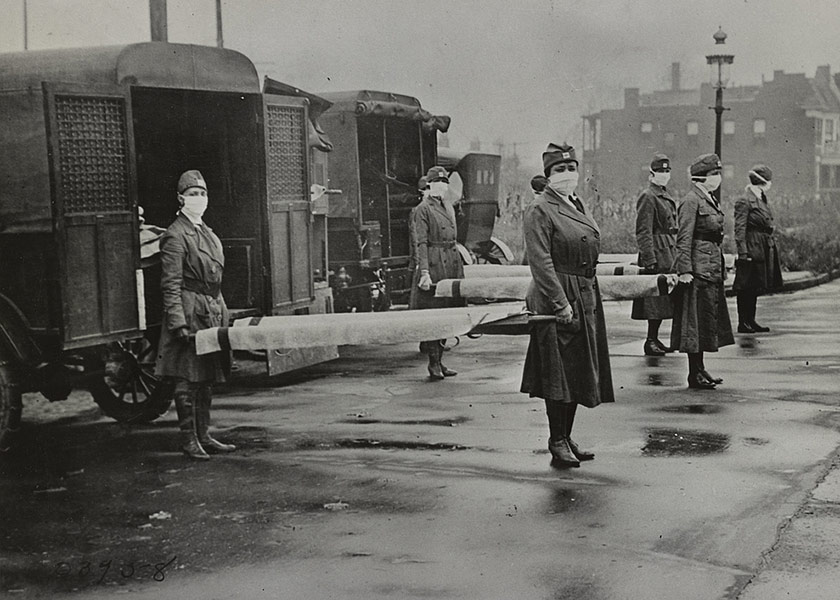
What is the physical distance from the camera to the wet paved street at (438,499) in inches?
205

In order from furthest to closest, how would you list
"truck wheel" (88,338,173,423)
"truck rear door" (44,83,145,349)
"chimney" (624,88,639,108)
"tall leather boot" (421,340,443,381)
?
"chimney" (624,88,639,108)
"tall leather boot" (421,340,443,381)
"truck wheel" (88,338,173,423)
"truck rear door" (44,83,145,349)

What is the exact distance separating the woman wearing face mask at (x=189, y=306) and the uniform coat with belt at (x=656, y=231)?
5611 mm

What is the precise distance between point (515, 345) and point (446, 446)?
5.79m

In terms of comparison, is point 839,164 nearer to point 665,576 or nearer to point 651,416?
point 651,416

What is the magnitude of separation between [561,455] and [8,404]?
3.98 metres

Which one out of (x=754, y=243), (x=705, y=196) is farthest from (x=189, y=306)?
(x=754, y=243)

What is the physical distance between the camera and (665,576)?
202 inches

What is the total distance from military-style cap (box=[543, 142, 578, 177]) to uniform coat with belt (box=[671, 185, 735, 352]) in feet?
9.60

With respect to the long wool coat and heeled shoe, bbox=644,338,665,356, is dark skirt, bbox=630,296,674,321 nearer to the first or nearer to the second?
heeled shoe, bbox=644,338,665,356

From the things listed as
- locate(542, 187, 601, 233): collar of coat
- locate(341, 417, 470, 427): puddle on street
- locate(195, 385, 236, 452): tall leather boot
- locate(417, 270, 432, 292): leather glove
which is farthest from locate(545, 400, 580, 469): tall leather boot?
locate(417, 270, 432, 292): leather glove

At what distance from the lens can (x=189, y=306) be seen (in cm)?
782

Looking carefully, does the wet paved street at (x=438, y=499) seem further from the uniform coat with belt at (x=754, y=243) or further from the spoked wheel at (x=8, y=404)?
the uniform coat with belt at (x=754, y=243)

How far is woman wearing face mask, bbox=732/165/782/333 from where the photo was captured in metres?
14.2

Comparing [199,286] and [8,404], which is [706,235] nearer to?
[199,286]
